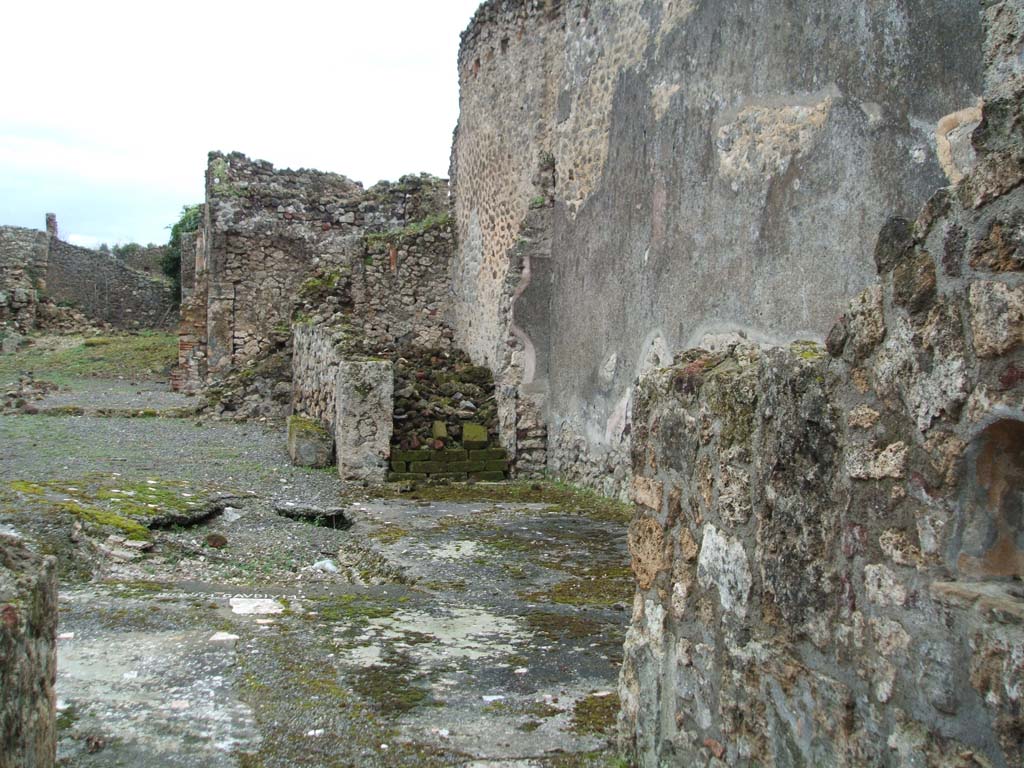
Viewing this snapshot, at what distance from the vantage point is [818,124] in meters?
5.70

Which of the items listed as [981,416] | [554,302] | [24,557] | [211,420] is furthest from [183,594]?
[211,420]

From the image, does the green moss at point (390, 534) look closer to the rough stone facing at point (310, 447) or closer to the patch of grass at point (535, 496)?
the patch of grass at point (535, 496)

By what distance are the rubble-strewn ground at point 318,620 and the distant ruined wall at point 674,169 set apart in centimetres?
170

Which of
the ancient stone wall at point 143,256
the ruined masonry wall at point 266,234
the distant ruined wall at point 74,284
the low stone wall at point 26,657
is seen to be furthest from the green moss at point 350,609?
the ancient stone wall at point 143,256

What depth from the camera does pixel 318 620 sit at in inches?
162

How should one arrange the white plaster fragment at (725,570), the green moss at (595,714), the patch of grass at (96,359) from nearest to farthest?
the white plaster fragment at (725,570) → the green moss at (595,714) → the patch of grass at (96,359)

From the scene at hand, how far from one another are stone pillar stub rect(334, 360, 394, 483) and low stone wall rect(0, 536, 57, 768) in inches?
251

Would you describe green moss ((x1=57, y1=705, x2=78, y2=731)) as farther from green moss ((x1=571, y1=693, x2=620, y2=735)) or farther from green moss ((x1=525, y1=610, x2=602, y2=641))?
green moss ((x1=525, y1=610, x2=602, y2=641))

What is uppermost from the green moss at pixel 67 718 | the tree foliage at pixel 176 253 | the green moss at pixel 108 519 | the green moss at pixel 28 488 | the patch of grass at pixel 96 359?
the tree foliage at pixel 176 253

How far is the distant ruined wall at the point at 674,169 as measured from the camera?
5.23 metres

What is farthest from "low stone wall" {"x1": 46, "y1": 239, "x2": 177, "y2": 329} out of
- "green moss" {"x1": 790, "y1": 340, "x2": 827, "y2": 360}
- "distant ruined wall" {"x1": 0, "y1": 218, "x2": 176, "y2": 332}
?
"green moss" {"x1": 790, "y1": 340, "x2": 827, "y2": 360}

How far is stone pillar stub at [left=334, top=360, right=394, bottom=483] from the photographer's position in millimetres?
8945

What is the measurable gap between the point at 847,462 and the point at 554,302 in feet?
25.8

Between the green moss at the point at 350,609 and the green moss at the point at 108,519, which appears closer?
the green moss at the point at 350,609
